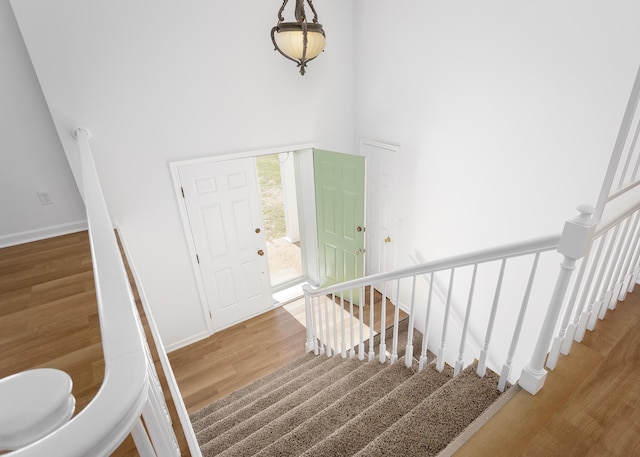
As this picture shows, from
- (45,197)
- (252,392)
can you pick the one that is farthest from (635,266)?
(45,197)

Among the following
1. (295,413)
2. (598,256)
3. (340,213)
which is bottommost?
(295,413)

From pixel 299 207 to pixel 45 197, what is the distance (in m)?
2.95

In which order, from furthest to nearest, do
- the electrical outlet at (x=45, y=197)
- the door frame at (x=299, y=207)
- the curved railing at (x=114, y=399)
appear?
1. the door frame at (x=299, y=207)
2. the electrical outlet at (x=45, y=197)
3. the curved railing at (x=114, y=399)

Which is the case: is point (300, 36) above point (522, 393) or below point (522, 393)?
above

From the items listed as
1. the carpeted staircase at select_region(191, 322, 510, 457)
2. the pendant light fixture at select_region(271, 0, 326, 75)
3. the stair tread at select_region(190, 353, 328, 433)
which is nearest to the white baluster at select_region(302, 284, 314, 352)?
the stair tread at select_region(190, 353, 328, 433)

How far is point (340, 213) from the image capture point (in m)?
4.34

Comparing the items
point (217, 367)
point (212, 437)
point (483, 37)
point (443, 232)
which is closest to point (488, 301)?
point (443, 232)

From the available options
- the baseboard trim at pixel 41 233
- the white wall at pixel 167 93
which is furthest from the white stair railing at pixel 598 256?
the baseboard trim at pixel 41 233

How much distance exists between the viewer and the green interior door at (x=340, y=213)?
13.2 ft

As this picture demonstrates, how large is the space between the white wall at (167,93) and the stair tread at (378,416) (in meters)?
2.70

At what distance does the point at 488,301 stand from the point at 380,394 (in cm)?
167

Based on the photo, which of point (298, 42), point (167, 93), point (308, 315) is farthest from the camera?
point (308, 315)

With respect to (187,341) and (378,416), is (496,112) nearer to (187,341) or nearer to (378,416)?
(378,416)

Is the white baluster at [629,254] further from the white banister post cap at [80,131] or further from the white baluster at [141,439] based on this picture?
the white banister post cap at [80,131]
